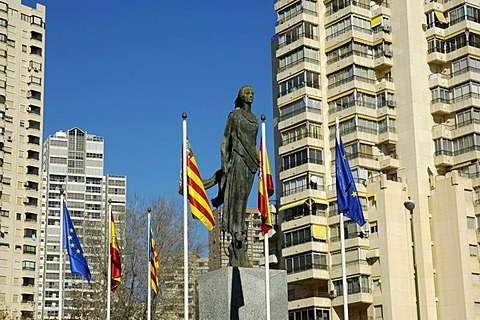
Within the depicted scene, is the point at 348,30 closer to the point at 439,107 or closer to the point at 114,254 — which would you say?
the point at 439,107

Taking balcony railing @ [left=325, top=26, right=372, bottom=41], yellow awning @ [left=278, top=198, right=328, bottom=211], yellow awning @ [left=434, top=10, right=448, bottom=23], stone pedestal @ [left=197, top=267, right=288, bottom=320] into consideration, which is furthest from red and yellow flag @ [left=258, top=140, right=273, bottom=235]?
yellow awning @ [left=434, top=10, right=448, bottom=23]

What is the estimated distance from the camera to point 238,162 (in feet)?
78.1

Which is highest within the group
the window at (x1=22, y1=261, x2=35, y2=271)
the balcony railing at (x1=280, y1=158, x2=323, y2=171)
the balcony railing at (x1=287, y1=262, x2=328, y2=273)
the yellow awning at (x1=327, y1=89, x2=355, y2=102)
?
the yellow awning at (x1=327, y1=89, x2=355, y2=102)

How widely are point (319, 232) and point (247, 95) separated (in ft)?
170

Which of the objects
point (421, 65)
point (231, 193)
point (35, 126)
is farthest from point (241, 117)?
point (35, 126)

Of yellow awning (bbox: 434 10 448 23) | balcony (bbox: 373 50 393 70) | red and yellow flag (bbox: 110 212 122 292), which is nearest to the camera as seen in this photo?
red and yellow flag (bbox: 110 212 122 292)

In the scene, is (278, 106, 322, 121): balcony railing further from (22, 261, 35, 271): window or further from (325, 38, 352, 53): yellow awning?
(22, 261, 35, 271): window

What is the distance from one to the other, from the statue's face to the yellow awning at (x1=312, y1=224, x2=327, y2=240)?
168 ft

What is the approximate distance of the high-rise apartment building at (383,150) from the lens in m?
71.3

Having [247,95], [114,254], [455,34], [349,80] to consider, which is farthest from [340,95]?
[247,95]

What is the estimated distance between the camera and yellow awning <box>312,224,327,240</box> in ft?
243

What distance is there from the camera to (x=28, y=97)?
4077 inches

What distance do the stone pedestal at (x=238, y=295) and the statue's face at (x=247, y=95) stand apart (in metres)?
4.53

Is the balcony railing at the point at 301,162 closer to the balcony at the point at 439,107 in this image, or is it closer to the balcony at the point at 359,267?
the balcony at the point at 359,267
